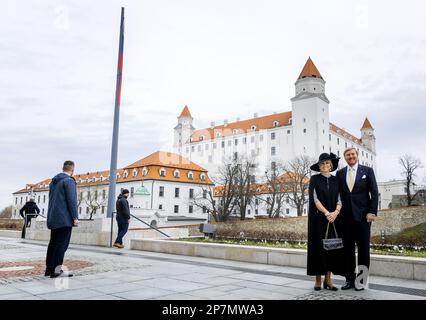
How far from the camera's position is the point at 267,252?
8148 millimetres

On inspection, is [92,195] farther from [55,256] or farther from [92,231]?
[55,256]

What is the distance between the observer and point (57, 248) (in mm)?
6250

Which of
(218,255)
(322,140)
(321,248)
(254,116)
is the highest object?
(254,116)

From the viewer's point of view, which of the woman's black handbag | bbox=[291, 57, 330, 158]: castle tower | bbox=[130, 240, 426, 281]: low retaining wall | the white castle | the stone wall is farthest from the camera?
the white castle

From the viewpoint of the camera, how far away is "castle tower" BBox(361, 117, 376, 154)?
106 metres

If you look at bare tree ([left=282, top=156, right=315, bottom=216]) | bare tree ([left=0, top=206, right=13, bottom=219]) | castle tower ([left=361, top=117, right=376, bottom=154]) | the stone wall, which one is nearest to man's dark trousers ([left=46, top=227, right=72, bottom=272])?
the stone wall

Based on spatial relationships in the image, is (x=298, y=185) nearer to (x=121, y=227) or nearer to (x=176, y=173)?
(x=176, y=173)

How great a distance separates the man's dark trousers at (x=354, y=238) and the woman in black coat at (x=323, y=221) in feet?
0.43

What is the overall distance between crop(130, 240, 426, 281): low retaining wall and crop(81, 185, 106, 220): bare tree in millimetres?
67717

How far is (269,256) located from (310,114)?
76928mm

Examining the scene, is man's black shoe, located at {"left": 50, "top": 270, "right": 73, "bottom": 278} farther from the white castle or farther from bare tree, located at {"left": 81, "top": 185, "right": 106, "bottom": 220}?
bare tree, located at {"left": 81, "top": 185, "right": 106, "bottom": 220}

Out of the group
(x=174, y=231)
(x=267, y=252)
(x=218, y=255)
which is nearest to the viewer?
(x=267, y=252)
